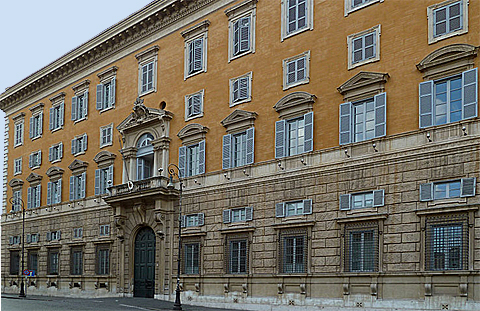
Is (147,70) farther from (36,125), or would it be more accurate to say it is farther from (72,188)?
(36,125)

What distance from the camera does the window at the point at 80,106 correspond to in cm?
4372

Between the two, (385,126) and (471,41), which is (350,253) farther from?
(471,41)

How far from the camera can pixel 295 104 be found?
91.6 feet

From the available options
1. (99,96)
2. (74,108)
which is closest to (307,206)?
(99,96)

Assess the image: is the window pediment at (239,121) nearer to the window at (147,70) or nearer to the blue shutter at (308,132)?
the blue shutter at (308,132)

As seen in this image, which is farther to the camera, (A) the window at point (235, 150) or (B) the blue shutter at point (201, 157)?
(B) the blue shutter at point (201, 157)

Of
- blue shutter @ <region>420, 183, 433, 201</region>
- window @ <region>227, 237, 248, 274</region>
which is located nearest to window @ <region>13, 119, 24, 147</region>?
window @ <region>227, 237, 248, 274</region>

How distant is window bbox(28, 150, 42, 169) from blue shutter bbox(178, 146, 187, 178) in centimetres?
1876

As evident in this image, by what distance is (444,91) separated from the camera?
887 inches

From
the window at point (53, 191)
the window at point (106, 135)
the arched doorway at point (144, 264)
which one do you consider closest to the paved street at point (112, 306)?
the arched doorway at point (144, 264)

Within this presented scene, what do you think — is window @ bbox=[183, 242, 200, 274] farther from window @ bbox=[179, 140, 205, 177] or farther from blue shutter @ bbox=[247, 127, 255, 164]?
blue shutter @ bbox=[247, 127, 255, 164]

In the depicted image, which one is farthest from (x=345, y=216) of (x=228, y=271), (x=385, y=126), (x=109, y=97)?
(x=109, y=97)

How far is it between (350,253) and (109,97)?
72.9 ft

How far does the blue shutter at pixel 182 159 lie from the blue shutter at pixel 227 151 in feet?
10.9
